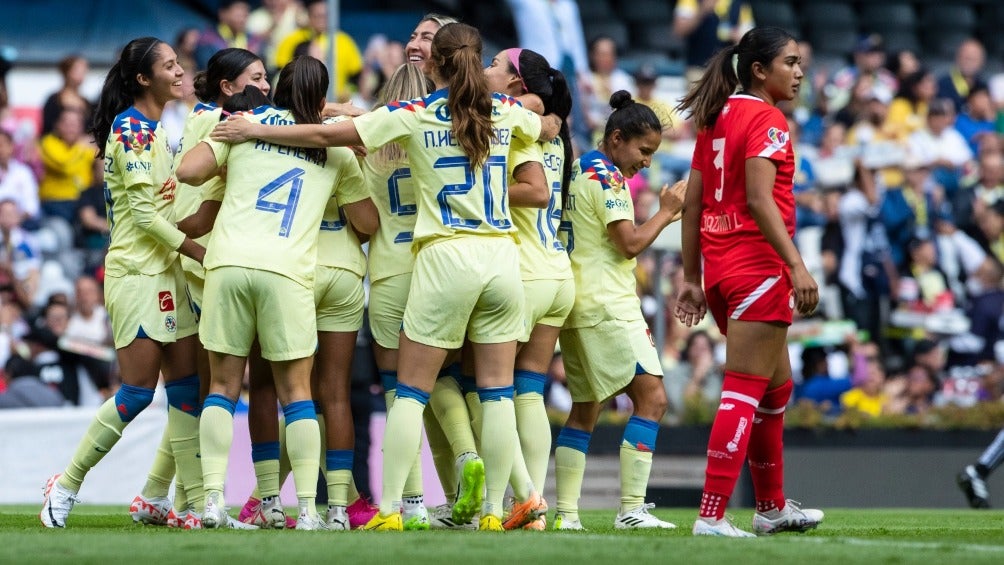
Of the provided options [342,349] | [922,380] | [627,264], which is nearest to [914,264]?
[922,380]

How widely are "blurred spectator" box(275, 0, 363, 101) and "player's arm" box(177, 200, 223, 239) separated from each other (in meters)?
8.21

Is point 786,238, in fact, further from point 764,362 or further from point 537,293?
point 537,293

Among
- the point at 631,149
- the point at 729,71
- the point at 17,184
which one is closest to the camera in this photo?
the point at 729,71

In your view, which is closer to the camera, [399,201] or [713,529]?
[713,529]

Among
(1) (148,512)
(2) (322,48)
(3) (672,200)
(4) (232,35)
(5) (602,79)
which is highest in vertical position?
(5) (602,79)

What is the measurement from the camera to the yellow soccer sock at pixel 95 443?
22.9ft

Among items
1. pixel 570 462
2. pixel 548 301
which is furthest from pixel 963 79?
pixel 548 301

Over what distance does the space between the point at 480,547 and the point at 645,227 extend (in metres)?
2.31

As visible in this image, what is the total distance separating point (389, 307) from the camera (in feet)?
22.6

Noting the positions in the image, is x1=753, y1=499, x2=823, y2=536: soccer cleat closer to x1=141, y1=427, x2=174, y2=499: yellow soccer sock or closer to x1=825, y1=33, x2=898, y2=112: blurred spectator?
x1=141, y1=427, x2=174, y2=499: yellow soccer sock

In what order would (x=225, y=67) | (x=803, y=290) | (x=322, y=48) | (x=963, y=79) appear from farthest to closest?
(x=963, y=79)
(x=322, y=48)
(x=225, y=67)
(x=803, y=290)

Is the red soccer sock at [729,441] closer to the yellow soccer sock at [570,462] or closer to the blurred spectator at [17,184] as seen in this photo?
the yellow soccer sock at [570,462]

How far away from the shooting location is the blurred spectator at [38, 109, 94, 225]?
14.7 m

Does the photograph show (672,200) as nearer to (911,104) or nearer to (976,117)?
(911,104)
